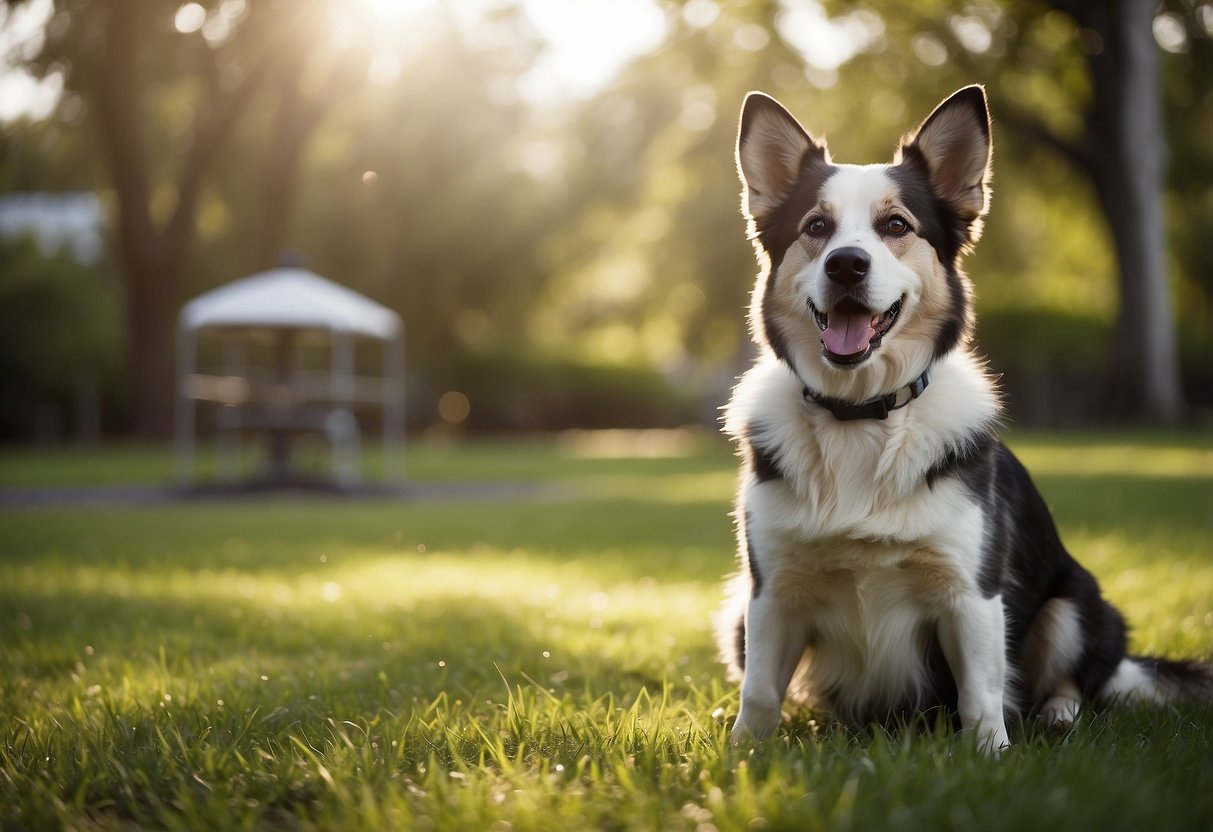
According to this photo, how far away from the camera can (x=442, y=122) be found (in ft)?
98.9

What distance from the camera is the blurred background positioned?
17.7 m

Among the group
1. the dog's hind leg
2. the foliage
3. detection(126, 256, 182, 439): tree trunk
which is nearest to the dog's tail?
the dog's hind leg

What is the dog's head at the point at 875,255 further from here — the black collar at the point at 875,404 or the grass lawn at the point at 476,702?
the grass lawn at the point at 476,702

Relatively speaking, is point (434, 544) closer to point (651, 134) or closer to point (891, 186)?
point (891, 186)

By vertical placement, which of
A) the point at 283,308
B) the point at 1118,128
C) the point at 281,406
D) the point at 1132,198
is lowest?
the point at 281,406

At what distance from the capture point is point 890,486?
287cm

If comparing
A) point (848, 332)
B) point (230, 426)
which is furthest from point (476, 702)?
point (230, 426)

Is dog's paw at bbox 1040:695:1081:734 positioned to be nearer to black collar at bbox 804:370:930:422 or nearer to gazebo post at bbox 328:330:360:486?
black collar at bbox 804:370:930:422

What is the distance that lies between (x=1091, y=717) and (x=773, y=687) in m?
0.96

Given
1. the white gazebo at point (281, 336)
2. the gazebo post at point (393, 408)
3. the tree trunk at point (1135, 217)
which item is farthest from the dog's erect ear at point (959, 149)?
the tree trunk at point (1135, 217)

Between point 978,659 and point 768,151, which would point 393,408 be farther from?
point 978,659

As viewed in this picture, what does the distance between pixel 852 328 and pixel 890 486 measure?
476 mm

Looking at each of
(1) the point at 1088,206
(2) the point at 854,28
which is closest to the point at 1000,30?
(2) the point at 854,28

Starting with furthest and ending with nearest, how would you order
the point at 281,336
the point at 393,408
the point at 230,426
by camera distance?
1. the point at 393,408
2. the point at 281,336
3. the point at 230,426
